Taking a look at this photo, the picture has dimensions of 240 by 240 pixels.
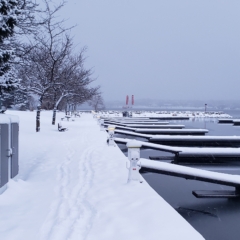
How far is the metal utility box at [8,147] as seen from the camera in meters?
5.49

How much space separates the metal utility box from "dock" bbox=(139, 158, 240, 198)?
3.19m

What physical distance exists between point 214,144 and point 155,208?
51.6 feet

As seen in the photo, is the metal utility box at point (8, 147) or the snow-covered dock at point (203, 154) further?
the snow-covered dock at point (203, 154)

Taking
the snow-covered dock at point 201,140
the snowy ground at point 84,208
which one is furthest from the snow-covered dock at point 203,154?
the snowy ground at point 84,208

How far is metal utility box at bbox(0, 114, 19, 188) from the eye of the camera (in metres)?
5.49

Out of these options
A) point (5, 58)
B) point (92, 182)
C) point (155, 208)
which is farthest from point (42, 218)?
point (5, 58)

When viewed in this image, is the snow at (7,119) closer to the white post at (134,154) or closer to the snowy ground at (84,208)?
the snowy ground at (84,208)

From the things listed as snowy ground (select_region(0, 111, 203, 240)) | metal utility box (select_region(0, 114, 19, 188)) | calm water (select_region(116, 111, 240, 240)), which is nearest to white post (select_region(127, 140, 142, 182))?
snowy ground (select_region(0, 111, 203, 240))

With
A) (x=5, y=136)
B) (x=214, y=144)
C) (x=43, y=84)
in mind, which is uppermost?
(x=43, y=84)

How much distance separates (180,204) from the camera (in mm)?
7234

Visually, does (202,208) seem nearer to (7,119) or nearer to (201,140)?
(7,119)

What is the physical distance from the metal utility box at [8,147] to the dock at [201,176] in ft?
10.5

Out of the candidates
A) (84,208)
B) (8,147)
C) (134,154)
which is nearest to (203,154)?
(134,154)

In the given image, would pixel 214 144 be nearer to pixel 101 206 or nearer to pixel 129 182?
pixel 129 182
